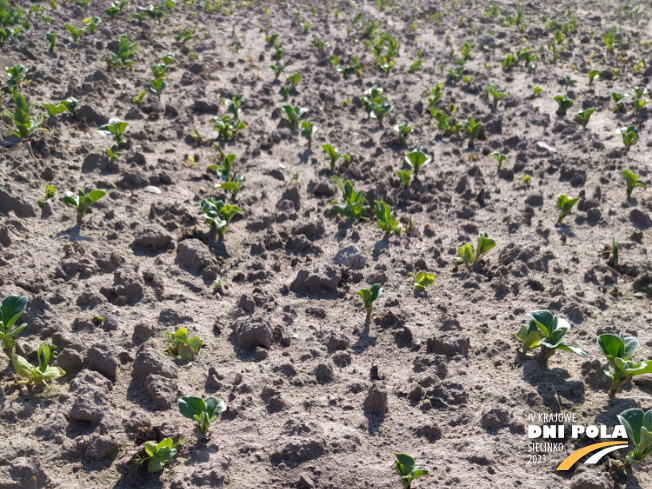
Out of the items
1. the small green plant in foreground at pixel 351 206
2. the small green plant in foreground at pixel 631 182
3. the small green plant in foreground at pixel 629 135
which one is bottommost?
the small green plant in foreground at pixel 351 206

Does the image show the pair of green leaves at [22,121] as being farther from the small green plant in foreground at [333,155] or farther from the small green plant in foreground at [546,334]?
the small green plant in foreground at [546,334]

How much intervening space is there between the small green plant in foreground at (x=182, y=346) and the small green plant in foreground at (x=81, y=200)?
1.61m

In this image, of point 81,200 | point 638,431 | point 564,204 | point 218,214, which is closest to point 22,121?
point 81,200

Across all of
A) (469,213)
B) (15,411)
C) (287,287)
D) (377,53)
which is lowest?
(15,411)

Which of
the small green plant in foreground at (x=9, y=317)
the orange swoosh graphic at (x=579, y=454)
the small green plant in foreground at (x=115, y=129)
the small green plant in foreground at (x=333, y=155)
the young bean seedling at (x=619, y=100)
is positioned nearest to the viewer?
the orange swoosh graphic at (x=579, y=454)

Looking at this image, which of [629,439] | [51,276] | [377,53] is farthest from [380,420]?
[377,53]

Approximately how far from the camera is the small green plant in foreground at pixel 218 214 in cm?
495

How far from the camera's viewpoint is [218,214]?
5.10 meters

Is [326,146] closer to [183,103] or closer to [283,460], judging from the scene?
[183,103]

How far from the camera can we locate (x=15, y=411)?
3121mm

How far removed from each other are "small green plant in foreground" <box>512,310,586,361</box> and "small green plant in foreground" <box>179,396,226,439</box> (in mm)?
1921

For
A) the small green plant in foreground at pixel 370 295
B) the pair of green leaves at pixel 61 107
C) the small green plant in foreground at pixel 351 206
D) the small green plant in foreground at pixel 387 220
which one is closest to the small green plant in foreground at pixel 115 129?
the pair of green leaves at pixel 61 107

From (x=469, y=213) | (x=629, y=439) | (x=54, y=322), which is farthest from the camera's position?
(x=469, y=213)

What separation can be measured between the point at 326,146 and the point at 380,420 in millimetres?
3404
